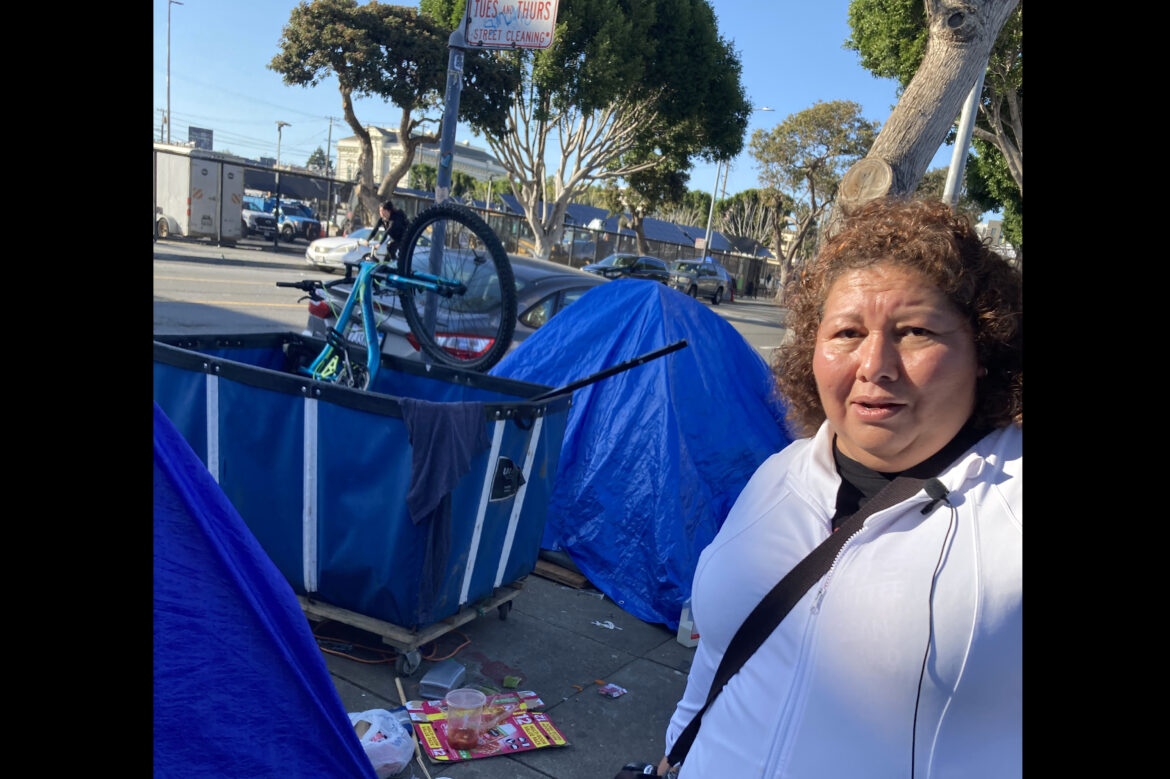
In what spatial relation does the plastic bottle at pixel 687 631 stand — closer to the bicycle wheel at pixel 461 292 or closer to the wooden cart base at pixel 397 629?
the wooden cart base at pixel 397 629

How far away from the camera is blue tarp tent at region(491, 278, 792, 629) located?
4.59 m

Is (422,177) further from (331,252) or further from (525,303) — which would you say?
(525,303)

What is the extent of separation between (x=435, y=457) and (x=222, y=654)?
5.12 feet

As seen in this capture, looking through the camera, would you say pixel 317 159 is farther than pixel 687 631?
Yes

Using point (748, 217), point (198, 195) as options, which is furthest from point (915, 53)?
point (748, 217)

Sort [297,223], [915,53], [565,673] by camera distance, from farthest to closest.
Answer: [297,223], [915,53], [565,673]

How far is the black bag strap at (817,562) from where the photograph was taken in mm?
1375

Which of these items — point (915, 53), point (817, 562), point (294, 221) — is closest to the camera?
point (817, 562)

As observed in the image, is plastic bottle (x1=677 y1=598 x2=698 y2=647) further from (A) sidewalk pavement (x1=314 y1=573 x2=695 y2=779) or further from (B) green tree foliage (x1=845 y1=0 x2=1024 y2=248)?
(B) green tree foliage (x1=845 y1=0 x2=1024 y2=248)

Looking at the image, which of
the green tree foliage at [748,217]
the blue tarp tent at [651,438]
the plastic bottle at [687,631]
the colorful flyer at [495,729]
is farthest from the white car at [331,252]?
the green tree foliage at [748,217]

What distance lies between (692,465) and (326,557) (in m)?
2.08

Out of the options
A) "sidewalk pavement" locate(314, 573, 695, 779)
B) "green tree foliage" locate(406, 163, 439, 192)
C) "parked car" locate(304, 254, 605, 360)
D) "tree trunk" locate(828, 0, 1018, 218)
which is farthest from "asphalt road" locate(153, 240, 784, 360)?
"green tree foliage" locate(406, 163, 439, 192)

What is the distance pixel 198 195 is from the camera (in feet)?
79.1
